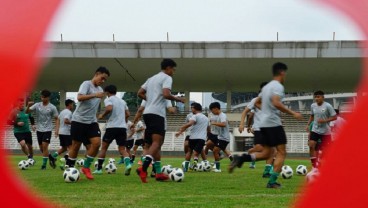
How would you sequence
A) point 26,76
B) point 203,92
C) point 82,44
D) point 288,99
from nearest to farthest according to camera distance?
point 26,76
point 82,44
point 203,92
point 288,99

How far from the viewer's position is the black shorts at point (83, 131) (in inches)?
277

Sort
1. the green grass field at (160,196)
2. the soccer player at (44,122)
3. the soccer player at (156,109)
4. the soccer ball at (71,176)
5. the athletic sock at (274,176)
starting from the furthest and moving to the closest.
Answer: the soccer player at (44,122) → the soccer ball at (71,176) → the soccer player at (156,109) → the athletic sock at (274,176) → the green grass field at (160,196)

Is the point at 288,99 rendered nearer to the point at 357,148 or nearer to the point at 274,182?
the point at 274,182

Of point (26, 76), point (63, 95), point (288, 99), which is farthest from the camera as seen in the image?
point (288, 99)

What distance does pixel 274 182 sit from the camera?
6105 millimetres

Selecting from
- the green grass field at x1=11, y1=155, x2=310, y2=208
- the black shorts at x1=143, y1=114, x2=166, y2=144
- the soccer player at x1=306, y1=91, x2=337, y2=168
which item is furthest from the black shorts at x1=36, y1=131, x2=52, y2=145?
the soccer player at x1=306, y1=91, x2=337, y2=168

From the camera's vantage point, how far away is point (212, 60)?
27.5 metres

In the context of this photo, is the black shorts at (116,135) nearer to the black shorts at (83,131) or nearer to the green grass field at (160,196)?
the black shorts at (83,131)

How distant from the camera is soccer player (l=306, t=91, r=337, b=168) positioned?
29.5 ft

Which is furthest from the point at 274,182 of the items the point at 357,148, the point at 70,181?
the point at 357,148

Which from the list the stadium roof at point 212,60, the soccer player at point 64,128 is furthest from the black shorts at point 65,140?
the stadium roof at point 212,60

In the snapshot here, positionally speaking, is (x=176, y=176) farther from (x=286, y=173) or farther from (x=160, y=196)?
(x=160, y=196)

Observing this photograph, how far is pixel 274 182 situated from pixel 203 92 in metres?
29.4

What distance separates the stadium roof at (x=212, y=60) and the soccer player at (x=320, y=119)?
1540cm
